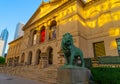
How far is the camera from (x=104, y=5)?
15.0m

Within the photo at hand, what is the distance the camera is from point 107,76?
643 centimetres

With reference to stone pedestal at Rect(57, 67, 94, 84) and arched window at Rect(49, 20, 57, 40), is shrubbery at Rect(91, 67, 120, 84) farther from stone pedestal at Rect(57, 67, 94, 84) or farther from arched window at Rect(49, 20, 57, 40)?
arched window at Rect(49, 20, 57, 40)

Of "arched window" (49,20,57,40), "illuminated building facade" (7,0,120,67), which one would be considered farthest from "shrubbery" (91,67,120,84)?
"arched window" (49,20,57,40)

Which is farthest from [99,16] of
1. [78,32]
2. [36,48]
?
[36,48]

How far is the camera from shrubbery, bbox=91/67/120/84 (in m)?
6.09

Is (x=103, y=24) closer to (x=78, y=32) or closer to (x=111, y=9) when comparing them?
(x=111, y=9)

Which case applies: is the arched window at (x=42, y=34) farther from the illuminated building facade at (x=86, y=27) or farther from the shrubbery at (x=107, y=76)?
the shrubbery at (x=107, y=76)

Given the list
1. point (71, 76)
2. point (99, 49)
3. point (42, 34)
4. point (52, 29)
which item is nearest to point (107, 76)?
point (71, 76)

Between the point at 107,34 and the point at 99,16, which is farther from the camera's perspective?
the point at 99,16

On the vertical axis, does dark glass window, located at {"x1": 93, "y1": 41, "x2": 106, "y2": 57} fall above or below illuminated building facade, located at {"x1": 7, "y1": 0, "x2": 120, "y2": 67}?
below

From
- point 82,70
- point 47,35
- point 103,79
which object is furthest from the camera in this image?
point 47,35

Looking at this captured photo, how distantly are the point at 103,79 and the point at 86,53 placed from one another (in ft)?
27.0

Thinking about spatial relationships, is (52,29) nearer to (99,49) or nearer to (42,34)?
(42,34)

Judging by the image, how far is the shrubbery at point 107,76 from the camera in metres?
6.09
